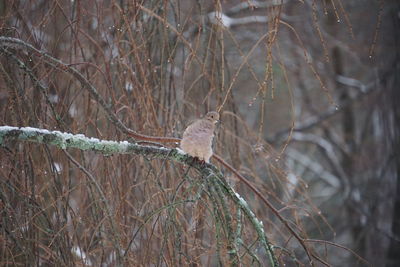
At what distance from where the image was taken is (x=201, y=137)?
255 centimetres

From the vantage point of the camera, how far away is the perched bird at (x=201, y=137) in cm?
247

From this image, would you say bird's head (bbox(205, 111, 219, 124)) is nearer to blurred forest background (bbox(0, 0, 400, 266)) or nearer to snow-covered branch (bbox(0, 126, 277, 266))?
blurred forest background (bbox(0, 0, 400, 266))

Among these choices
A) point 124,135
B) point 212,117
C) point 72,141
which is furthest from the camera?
point 212,117

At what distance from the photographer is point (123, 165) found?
2.36 meters

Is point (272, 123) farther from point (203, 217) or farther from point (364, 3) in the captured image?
point (203, 217)

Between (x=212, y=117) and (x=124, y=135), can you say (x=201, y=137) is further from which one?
(x=124, y=135)

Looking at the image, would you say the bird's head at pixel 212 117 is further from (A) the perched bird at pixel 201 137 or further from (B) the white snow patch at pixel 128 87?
(B) the white snow patch at pixel 128 87

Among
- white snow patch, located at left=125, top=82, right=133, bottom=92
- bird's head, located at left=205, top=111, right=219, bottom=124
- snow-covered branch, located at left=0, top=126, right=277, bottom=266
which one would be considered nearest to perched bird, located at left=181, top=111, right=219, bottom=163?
bird's head, located at left=205, top=111, right=219, bottom=124

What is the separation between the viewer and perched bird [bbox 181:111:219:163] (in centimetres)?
247

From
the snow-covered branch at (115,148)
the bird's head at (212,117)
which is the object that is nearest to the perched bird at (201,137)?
the bird's head at (212,117)

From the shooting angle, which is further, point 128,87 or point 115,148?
point 128,87

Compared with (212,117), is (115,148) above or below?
below

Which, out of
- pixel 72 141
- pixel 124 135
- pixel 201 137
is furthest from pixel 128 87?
pixel 72 141

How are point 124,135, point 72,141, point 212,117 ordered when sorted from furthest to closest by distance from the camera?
point 212,117 → point 124,135 → point 72,141
